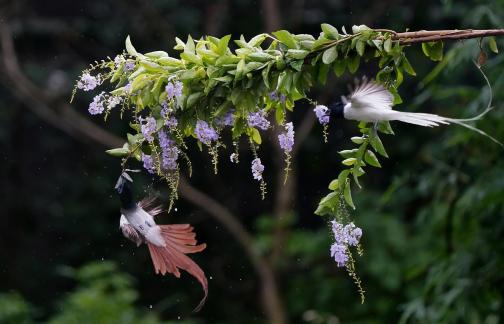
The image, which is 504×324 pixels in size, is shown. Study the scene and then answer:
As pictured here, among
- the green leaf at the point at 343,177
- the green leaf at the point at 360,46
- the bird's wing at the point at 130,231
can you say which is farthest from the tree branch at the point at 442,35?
the bird's wing at the point at 130,231

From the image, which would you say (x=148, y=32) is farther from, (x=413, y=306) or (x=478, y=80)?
(x=413, y=306)

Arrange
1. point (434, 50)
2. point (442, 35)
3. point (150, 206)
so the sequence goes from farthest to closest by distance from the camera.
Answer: point (150, 206), point (434, 50), point (442, 35)

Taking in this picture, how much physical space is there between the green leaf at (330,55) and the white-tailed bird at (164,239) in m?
0.41

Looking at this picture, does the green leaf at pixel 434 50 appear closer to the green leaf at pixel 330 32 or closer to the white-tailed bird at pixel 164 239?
the green leaf at pixel 330 32

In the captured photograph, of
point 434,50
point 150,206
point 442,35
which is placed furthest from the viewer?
point 150,206

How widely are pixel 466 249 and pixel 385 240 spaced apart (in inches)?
106

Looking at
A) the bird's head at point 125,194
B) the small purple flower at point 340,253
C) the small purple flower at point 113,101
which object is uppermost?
the small purple flower at point 113,101

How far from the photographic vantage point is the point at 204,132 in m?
1.83

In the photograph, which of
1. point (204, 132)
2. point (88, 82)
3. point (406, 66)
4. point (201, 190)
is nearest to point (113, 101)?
point (88, 82)

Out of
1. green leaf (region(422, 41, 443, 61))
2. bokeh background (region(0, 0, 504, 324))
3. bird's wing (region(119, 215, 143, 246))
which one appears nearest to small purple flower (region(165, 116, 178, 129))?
bird's wing (region(119, 215, 143, 246))

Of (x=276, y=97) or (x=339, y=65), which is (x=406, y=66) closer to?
(x=339, y=65)

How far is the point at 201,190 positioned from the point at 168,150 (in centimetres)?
583

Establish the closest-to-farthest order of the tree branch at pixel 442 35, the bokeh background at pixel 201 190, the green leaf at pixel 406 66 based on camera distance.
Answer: the tree branch at pixel 442 35, the green leaf at pixel 406 66, the bokeh background at pixel 201 190

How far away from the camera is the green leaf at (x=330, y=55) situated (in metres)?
1.77
